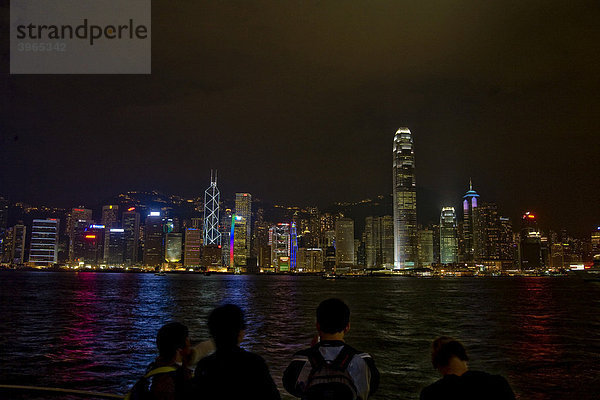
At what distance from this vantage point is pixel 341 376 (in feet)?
10.5

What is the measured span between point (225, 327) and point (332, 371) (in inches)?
32.8

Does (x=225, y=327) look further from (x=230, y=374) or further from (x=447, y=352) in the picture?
(x=447, y=352)

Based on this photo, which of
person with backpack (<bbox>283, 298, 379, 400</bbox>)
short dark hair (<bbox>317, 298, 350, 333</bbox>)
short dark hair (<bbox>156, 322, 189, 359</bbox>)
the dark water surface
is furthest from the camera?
the dark water surface

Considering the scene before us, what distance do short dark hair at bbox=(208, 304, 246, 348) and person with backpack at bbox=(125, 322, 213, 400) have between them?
1.57 ft

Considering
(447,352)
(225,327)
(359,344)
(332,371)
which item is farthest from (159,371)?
(359,344)

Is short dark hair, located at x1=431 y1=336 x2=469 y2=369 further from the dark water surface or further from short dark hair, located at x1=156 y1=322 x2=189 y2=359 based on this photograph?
the dark water surface

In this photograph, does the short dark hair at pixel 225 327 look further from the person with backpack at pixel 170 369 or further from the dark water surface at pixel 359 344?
the dark water surface at pixel 359 344

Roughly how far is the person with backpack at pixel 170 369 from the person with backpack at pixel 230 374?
290 millimetres

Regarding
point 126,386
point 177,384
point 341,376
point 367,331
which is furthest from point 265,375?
point 367,331

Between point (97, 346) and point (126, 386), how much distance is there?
8.95 m

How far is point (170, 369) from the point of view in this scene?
12.0ft

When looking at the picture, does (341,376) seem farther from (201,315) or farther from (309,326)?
(201,315)

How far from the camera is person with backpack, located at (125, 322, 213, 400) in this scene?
357cm

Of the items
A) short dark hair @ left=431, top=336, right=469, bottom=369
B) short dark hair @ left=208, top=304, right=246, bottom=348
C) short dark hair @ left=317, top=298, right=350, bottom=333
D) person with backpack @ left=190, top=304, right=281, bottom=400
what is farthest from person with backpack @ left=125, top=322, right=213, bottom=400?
short dark hair @ left=431, top=336, right=469, bottom=369
